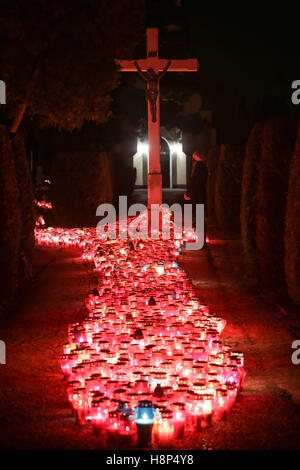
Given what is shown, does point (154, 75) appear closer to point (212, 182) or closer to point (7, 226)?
point (212, 182)

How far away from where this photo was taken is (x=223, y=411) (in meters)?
5.60

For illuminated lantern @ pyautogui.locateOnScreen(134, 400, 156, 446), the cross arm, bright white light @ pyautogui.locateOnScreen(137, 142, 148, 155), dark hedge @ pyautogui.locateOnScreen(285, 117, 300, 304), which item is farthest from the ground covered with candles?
bright white light @ pyautogui.locateOnScreen(137, 142, 148, 155)

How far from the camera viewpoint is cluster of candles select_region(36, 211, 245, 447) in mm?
5164

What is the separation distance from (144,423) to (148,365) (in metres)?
1.39

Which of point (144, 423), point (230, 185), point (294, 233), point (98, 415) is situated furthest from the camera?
point (230, 185)

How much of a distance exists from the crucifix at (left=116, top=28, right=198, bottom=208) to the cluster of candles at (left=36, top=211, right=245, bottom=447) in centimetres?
1019

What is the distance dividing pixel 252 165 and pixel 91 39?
4310mm

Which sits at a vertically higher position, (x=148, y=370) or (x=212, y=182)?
(x=212, y=182)

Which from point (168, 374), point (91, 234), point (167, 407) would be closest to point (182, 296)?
point (168, 374)

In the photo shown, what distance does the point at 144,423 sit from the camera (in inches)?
196
